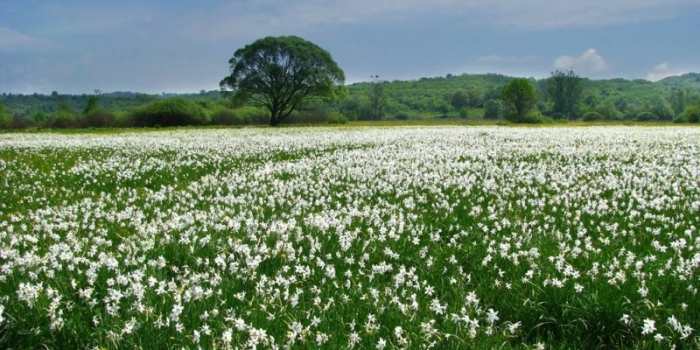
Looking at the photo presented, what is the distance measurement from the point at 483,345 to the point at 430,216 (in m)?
4.16

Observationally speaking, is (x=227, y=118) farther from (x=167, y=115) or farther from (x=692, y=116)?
(x=692, y=116)

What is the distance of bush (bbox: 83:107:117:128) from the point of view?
6975 centimetres

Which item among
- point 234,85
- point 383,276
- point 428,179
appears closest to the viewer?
point 383,276

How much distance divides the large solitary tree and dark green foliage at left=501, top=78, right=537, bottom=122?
52.1 meters

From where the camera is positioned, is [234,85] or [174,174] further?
[234,85]

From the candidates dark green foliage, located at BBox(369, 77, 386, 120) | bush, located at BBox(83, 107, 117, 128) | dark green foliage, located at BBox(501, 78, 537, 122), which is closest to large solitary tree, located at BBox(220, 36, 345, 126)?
bush, located at BBox(83, 107, 117, 128)

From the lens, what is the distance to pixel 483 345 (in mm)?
3438

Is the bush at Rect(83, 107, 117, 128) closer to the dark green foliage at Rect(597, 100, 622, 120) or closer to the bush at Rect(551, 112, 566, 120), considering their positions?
the bush at Rect(551, 112, 566, 120)

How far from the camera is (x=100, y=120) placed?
70375 millimetres

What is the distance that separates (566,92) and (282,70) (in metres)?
115

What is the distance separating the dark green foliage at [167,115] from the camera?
2741 inches

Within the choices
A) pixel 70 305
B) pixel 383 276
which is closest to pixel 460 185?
pixel 383 276

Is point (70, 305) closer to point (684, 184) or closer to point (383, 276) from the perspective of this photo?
point (383, 276)

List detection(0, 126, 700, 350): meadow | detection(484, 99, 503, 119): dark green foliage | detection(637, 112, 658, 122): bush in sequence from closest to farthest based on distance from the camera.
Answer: detection(0, 126, 700, 350): meadow < detection(637, 112, 658, 122): bush < detection(484, 99, 503, 119): dark green foliage
